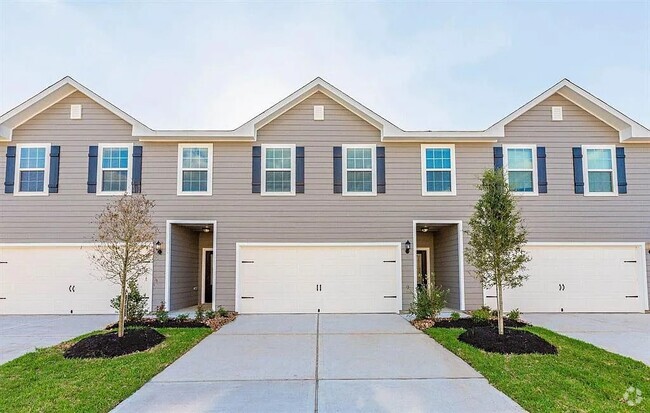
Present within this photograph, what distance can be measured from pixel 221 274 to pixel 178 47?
9406 mm

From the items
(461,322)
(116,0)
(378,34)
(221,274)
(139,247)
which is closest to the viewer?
(139,247)

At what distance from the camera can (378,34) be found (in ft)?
53.6

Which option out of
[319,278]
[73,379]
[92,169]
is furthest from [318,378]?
[92,169]

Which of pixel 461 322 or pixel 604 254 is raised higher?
pixel 604 254

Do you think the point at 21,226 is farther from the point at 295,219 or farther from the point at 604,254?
the point at 604,254

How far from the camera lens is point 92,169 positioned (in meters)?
12.3

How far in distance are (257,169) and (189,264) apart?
4.06 metres

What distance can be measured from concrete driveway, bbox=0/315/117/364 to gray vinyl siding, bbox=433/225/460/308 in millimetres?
9481

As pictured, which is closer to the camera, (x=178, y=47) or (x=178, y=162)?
(x=178, y=162)

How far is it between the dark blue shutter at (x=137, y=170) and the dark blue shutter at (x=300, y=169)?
452cm

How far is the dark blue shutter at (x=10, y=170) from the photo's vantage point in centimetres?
1227

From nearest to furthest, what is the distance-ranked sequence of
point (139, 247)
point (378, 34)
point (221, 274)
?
point (139, 247) < point (221, 274) < point (378, 34)

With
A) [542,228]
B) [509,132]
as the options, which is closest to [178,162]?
[509,132]

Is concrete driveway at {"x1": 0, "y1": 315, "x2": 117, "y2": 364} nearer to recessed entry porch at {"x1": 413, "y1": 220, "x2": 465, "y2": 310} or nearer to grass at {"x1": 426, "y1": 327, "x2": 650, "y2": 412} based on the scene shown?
grass at {"x1": 426, "y1": 327, "x2": 650, "y2": 412}
